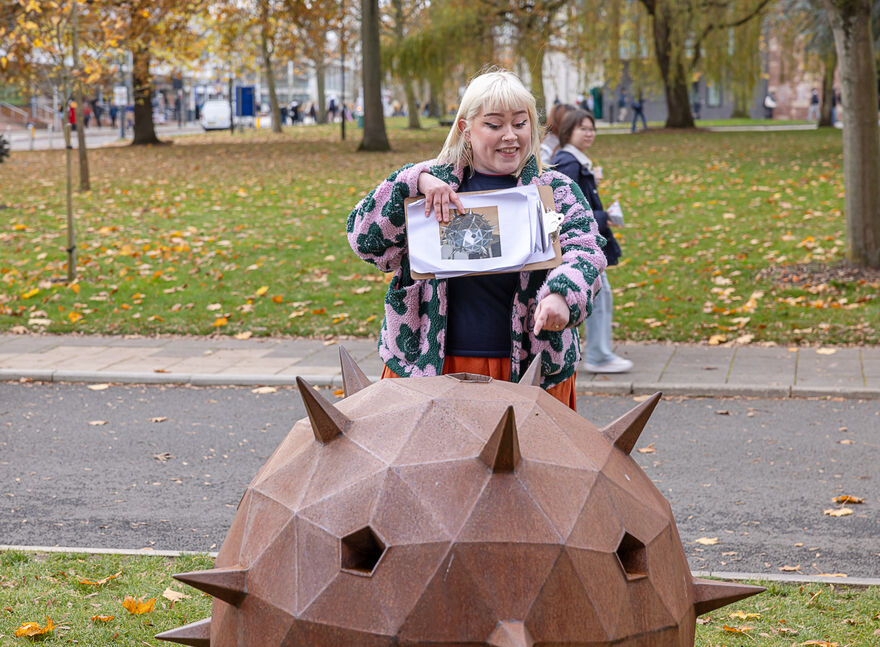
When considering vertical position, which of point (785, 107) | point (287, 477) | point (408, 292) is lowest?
point (287, 477)

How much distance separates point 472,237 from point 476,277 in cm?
21

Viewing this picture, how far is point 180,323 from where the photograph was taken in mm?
11930

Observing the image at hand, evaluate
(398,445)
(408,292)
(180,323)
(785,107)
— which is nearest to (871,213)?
(180,323)

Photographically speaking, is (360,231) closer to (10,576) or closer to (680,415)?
(10,576)

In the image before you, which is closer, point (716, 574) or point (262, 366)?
point (716, 574)

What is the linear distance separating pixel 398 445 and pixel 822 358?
7.82 metres

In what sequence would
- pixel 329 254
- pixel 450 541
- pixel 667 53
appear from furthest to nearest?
pixel 667 53, pixel 329 254, pixel 450 541

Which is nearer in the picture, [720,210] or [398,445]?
[398,445]

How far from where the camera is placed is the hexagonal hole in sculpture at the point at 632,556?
2.72m

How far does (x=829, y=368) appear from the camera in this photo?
933 cm

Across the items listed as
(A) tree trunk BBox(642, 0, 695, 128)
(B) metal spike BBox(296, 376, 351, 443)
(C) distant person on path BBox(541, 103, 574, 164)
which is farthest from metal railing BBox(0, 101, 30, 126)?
(B) metal spike BBox(296, 376, 351, 443)

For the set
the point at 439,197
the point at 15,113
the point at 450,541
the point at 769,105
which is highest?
the point at 15,113

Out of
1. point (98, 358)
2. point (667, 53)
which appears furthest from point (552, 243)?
point (667, 53)

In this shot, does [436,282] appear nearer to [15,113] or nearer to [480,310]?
[480,310]
